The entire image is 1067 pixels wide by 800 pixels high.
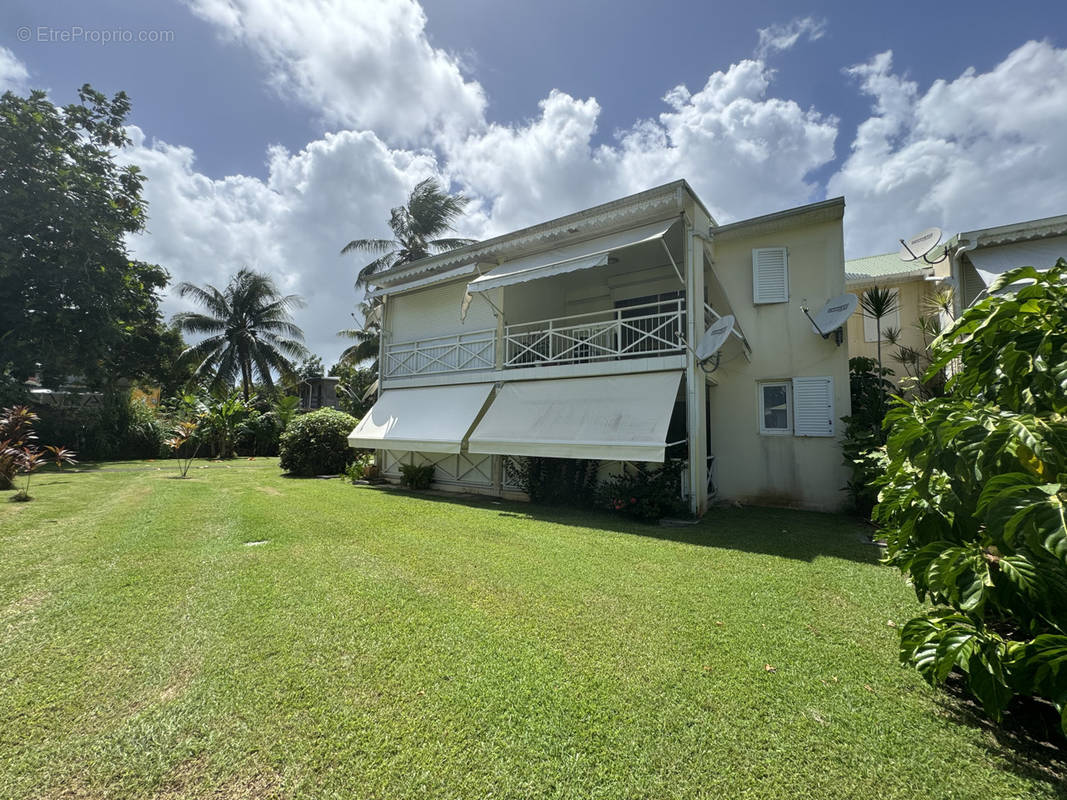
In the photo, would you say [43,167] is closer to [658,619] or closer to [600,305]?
[600,305]

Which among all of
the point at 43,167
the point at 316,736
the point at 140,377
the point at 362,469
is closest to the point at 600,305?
the point at 362,469

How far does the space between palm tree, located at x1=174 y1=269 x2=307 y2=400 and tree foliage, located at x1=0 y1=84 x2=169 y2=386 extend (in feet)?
20.5

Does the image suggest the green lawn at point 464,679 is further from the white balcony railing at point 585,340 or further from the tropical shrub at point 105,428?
the tropical shrub at point 105,428

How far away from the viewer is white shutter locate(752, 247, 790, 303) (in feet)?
36.9

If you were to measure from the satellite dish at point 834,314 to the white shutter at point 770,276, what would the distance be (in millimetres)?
1242

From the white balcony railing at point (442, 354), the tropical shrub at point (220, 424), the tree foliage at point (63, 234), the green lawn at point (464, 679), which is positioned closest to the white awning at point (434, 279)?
the white balcony railing at point (442, 354)

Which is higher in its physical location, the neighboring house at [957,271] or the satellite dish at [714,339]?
the neighboring house at [957,271]

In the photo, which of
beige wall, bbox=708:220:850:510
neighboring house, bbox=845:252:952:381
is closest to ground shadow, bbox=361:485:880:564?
beige wall, bbox=708:220:850:510

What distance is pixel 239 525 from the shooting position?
7.55m

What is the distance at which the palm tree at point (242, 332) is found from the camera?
2833cm

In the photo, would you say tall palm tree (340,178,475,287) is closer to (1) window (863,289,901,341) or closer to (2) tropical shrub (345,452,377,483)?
(2) tropical shrub (345,452,377,483)

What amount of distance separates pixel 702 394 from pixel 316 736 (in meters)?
9.12

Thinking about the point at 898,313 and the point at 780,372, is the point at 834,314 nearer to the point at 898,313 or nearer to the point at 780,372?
the point at 780,372

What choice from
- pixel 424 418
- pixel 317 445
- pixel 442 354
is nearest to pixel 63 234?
pixel 317 445
